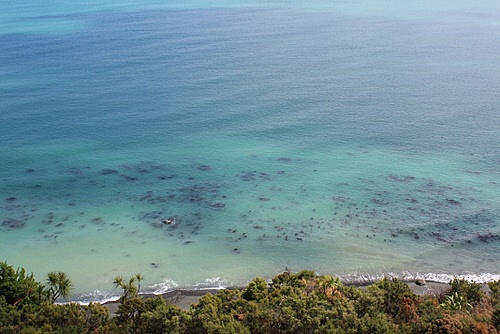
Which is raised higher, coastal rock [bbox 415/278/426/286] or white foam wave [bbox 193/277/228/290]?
coastal rock [bbox 415/278/426/286]

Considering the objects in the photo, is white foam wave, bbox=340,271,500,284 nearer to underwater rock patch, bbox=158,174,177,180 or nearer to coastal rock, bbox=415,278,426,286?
coastal rock, bbox=415,278,426,286

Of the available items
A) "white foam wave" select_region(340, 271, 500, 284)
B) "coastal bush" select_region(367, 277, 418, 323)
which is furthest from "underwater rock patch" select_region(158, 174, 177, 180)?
"coastal bush" select_region(367, 277, 418, 323)

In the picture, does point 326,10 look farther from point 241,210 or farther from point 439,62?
point 241,210

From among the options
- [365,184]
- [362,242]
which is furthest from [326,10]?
[362,242]

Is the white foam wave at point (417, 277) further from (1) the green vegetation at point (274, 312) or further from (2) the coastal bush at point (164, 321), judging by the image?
(2) the coastal bush at point (164, 321)

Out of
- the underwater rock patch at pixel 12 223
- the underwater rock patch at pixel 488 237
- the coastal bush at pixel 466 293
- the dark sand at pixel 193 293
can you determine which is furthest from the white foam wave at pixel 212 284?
the underwater rock patch at pixel 488 237


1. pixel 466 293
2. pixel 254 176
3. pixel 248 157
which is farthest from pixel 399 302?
pixel 248 157
